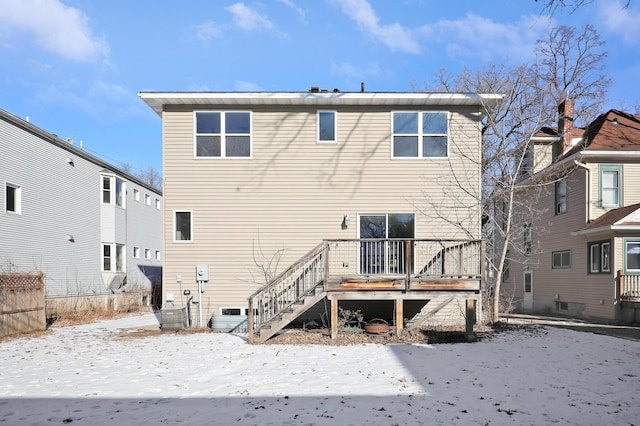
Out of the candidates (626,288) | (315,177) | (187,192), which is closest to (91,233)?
(187,192)

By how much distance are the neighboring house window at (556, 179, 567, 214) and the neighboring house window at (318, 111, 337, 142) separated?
33.7 ft

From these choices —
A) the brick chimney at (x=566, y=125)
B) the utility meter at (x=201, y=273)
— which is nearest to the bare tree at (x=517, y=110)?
the brick chimney at (x=566, y=125)

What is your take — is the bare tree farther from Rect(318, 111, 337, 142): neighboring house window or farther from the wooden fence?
the wooden fence

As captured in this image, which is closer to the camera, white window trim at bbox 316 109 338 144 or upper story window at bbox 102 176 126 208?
white window trim at bbox 316 109 338 144

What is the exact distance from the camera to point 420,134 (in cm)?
1125

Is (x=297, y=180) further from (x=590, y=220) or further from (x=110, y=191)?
(x=110, y=191)

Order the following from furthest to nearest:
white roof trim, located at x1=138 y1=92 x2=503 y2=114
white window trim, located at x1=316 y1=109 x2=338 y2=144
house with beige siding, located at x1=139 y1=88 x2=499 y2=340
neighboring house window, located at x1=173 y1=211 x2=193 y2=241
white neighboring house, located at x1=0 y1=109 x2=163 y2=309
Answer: white neighboring house, located at x1=0 y1=109 x2=163 y2=309, white window trim, located at x1=316 y1=109 x2=338 y2=144, neighboring house window, located at x1=173 y1=211 x2=193 y2=241, house with beige siding, located at x1=139 y1=88 x2=499 y2=340, white roof trim, located at x1=138 y1=92 x2=503 y2=114

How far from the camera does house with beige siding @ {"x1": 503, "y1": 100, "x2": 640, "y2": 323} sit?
12.8 meters

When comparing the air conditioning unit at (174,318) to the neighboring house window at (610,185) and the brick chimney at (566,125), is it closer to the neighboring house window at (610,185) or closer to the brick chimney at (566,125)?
the neighboring house window at (610,185)

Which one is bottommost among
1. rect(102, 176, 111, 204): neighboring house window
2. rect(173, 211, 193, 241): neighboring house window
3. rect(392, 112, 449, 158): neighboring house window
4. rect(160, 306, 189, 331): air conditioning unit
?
rect(160, 306, 189, 331): air conditioning unit

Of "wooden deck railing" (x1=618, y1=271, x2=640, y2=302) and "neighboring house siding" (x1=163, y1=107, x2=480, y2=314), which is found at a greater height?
"neighboring house siding" (x1=163, y1=107, x2=480, y2=314)

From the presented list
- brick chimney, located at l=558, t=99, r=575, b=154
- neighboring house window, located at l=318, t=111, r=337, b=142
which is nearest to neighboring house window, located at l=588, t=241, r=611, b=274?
brick chimney, located at l=558, t=99, r=575, b=154

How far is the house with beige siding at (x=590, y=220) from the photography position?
1279 centimetres

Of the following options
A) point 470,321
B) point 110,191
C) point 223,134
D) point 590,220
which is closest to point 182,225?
point 223,134
